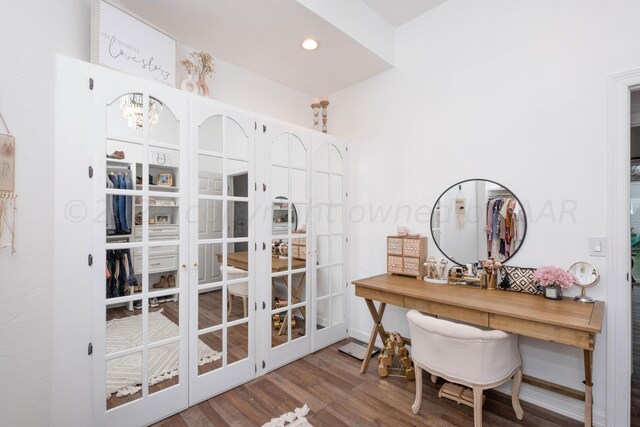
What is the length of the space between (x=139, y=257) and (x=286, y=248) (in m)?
1.21

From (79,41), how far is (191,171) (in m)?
1.02

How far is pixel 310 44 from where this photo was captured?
266 centimetres

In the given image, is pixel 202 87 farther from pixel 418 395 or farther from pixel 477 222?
pixel 418 395

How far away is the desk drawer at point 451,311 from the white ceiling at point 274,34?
2.27m

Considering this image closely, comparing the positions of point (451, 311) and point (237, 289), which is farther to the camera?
point (237, 289)

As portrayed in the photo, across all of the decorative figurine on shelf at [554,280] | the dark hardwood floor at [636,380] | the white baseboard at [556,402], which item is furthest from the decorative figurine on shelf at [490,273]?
the dark hardwood floor at [636,380]

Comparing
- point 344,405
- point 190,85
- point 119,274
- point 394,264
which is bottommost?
point 344,405

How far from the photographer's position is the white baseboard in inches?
76.4

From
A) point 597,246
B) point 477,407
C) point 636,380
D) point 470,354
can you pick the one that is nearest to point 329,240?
point 470,354

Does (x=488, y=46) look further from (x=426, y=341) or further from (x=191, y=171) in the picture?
(x=191, y=171)

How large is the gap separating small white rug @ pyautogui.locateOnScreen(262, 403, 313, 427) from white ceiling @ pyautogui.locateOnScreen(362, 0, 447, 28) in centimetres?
339

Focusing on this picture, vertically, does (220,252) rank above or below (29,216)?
below

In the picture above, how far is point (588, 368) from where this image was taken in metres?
1.79

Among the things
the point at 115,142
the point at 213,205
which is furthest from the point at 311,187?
the point at 115,142
